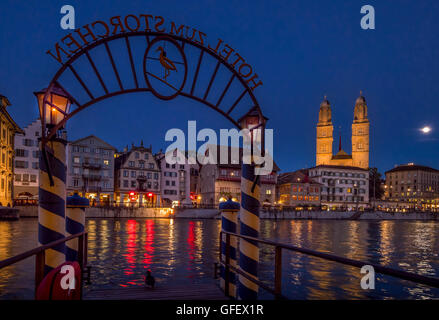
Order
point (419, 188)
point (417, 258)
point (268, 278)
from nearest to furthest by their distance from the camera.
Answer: point (268, 278), point (417, 258), point (419, 188)

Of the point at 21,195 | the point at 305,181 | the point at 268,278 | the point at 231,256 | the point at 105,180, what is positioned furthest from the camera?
the point at 305,181

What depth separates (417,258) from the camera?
22766 millimetres

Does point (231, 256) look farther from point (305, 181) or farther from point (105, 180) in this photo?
point (305, 181)

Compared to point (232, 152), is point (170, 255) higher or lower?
lower

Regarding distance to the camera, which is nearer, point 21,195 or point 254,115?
point 254,115

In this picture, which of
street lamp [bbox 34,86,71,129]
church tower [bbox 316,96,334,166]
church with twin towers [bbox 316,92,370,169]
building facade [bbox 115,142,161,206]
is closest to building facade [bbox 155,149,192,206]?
building facade [bbox 115,142,161,206]

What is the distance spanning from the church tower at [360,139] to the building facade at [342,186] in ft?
128

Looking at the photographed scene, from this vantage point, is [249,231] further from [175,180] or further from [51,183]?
[175,180]

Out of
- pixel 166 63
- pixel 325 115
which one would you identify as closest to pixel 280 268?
pixel 166 63

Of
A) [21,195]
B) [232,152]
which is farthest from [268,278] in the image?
[232,152]

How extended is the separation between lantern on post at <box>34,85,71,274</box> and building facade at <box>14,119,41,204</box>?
207 feet

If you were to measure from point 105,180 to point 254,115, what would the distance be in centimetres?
6815

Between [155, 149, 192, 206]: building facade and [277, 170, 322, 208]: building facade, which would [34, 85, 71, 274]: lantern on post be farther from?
[277, 170, 322, 208]: building facade

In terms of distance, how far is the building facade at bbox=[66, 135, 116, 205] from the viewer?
224ft
